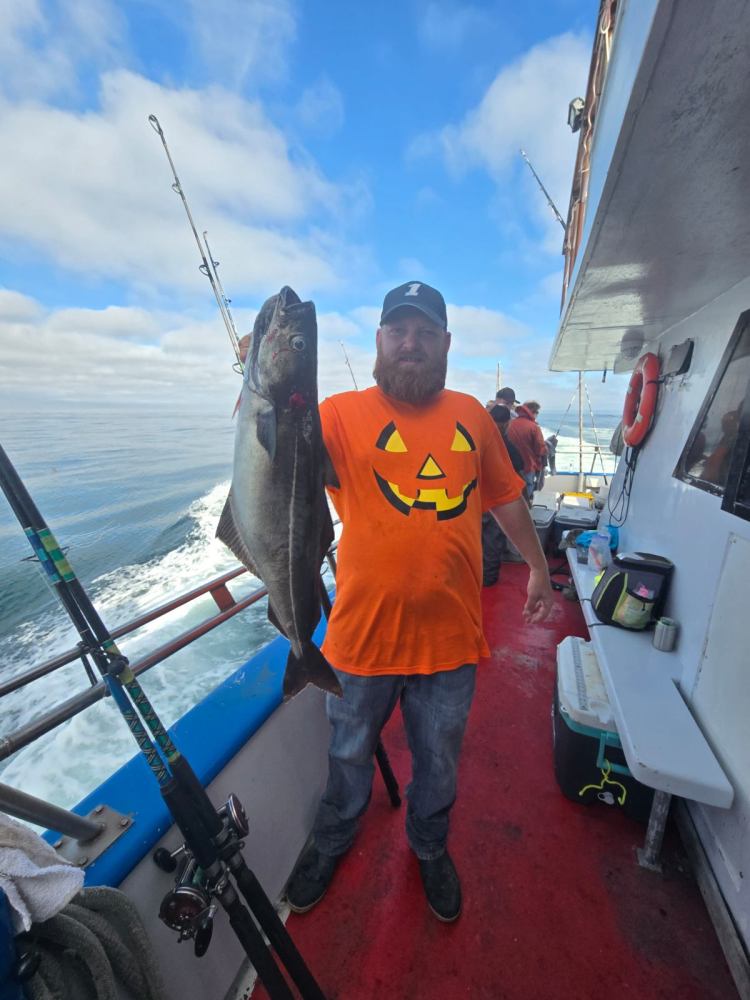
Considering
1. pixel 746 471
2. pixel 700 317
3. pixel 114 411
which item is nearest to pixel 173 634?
pixel 746 471

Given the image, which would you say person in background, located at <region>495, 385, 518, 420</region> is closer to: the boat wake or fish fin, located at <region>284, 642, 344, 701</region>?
the boat wake

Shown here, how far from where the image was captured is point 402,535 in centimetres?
150

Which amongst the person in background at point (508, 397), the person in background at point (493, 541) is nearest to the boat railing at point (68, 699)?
the person in background at point (493, 541)

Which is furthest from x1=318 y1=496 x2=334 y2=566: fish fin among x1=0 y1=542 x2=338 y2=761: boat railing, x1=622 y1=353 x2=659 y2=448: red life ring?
x1=622 y1=353 x2=659 y2=448: red life ring

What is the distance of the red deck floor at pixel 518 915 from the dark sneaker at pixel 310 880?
0.19 feet

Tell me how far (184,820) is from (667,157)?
2.70 m

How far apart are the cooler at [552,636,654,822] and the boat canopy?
2.45 meters

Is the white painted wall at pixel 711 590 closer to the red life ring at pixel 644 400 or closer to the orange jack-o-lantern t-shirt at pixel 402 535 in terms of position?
the red life ring at pixel 644 400

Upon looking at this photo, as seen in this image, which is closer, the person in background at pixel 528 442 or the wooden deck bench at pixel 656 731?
the wooden deck bench at pixel 656 731

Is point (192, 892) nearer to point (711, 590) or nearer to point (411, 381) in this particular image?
point (411, 381)

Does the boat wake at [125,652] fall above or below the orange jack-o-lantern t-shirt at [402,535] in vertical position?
below

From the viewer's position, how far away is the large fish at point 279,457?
3.84ft

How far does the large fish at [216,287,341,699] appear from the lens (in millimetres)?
1170

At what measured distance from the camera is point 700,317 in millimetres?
3430
